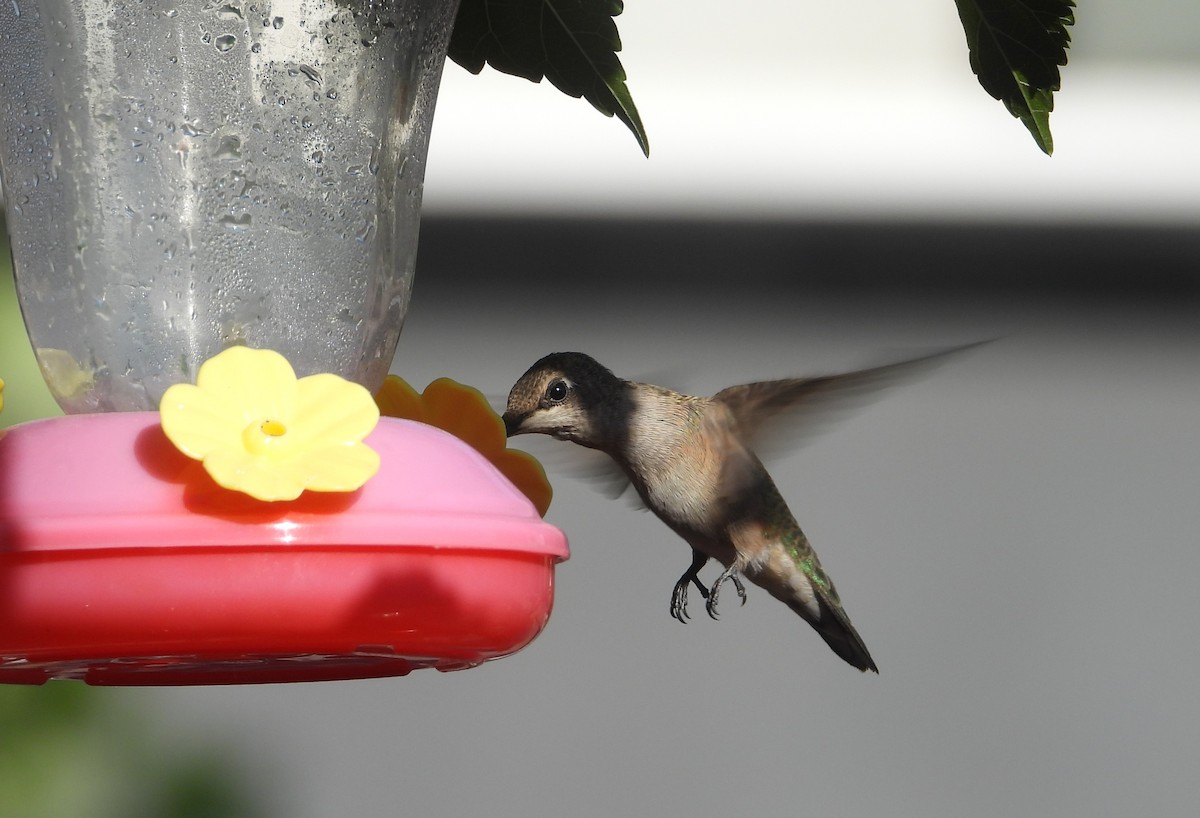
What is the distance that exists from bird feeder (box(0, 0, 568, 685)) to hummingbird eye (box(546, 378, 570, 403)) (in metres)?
0.66

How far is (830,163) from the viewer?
5.18 meters

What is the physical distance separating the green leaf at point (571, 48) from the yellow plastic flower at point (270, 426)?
484 mm

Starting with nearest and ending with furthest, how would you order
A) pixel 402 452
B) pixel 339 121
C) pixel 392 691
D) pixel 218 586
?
pixel 218 586 → pixel 402 452 → pixel 339 121 → pixel 392 691

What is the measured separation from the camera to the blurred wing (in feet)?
7.82

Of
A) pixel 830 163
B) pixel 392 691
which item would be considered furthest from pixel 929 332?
pixel 392 691

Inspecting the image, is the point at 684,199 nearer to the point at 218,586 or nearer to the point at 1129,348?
the point at 1129,348

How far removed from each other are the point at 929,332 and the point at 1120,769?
1.67m

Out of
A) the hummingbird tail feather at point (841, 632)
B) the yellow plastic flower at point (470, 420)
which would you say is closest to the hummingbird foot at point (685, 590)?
the hummingbird tail feather at point (841, 632)

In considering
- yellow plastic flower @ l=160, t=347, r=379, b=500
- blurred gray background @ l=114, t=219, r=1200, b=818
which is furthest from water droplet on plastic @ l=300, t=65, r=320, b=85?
blurred gray background @ l=114, t=219, r=1200, b=818

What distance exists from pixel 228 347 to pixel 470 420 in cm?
34

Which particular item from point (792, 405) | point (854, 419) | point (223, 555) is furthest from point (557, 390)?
point (854, 419)

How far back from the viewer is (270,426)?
1289 millimetres

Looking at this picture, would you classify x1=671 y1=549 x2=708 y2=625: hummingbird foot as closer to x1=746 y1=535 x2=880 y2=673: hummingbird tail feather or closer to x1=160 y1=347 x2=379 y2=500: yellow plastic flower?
x1=746 y1=535 x2=880 y2=673: hummingbird tail feather

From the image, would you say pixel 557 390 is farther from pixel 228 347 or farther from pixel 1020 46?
pixel 1020 46
